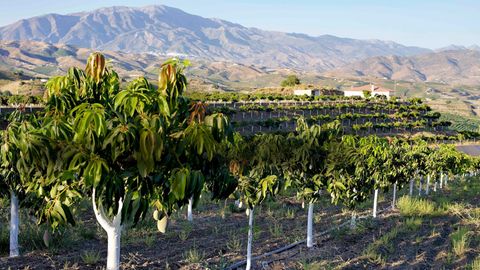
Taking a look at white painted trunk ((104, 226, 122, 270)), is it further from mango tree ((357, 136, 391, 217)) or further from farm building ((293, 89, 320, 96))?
farm building ((293, 89, 320, 96))

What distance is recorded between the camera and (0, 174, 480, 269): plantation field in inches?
434

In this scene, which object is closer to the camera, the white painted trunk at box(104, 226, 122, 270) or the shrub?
the white painted trunk at box(104, 226, 122, 270)

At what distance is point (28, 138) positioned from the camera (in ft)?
15.9

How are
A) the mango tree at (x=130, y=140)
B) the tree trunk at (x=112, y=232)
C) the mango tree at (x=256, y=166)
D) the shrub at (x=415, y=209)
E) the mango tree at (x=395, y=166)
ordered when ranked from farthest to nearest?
the mango tree at (x=395, y=166) < the shrub at (x=415, y=209) < the mango tree at (x=256, y=166) < the tree trunk at (x=112, y=232) < the mango tree at (x=130, y=140)

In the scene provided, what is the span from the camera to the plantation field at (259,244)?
11.0 m

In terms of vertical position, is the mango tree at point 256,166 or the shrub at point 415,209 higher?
the mango tree at point 256,166

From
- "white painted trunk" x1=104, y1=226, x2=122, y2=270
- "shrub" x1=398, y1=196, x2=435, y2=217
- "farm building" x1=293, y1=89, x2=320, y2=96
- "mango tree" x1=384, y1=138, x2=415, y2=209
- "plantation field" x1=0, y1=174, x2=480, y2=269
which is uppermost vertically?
"farm building" x1=293, y1=89, x2=320, y2=96

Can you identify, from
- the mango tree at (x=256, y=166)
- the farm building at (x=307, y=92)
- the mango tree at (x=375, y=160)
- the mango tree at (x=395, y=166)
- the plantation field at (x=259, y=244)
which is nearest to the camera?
the mango tree at (x=256, y=166)

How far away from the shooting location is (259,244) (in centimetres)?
1329

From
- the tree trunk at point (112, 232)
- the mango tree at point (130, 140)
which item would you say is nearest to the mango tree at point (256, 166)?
the tree trunk at point (112, 232)

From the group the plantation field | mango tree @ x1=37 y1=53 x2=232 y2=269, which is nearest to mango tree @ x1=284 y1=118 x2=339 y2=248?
the plantation field

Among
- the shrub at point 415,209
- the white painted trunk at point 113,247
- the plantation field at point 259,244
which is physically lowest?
the shrub at point 415,209

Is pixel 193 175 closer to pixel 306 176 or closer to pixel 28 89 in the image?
pixel 306 176

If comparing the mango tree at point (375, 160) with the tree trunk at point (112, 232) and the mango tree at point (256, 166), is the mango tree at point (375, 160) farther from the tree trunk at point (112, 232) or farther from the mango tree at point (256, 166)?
the tree trunk at point (112, 232)
